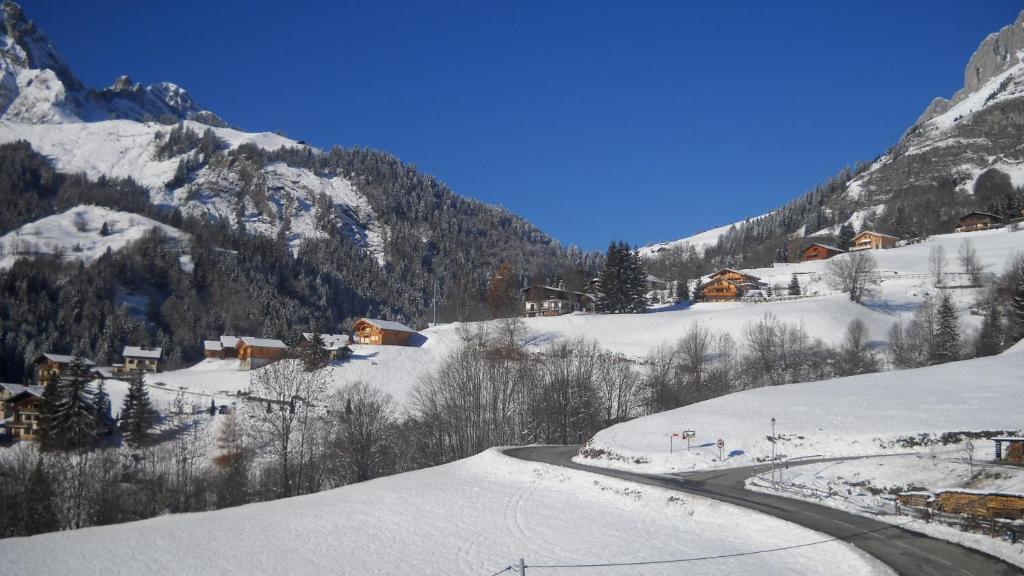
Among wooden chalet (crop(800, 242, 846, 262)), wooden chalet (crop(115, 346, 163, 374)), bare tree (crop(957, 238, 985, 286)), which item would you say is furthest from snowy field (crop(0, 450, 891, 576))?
wooden chalet (crop(800, 242, 846, 262))

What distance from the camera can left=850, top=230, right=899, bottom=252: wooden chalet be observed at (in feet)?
397

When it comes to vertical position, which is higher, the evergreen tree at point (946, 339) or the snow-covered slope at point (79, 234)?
the snow-covered slope at point (79, 234)

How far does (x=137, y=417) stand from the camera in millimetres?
59531

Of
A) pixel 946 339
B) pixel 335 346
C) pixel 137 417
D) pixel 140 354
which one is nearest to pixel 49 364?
pixel 140 354

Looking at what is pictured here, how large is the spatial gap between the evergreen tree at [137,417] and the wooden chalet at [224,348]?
2961 cm

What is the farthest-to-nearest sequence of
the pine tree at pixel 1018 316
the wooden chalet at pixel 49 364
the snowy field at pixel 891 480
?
the wooden chalet at pixel 49 364, the pine tree at pixel 1018 316, the snowy field at pixel 891 480

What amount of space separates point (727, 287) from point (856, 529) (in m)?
81.9

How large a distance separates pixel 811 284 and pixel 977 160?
373 ft

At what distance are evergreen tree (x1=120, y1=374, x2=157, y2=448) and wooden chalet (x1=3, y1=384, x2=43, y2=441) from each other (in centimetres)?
847

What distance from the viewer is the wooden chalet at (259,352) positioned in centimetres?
8362

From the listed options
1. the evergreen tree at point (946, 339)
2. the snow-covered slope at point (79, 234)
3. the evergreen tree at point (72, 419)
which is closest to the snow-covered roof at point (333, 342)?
the evergreen tree at point (72, 419)

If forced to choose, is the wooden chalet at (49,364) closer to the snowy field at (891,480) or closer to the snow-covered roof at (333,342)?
the snow-covered roof at (333,342)

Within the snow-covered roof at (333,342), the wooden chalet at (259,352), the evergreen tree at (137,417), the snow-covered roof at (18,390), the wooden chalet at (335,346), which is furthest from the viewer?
the wooden chalet at (259,352)

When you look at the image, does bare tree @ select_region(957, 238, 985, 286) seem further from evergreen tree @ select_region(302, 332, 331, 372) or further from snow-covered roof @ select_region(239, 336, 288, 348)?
snow-covered roof @ select_region(239, 336, 288, 348)
